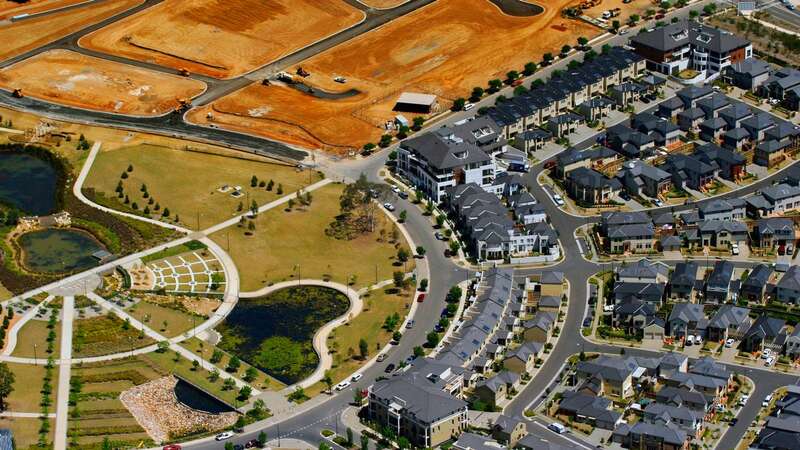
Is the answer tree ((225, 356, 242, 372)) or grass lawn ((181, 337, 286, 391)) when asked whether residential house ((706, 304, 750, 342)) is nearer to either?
grass lawn ((181, 337, 286, 391))

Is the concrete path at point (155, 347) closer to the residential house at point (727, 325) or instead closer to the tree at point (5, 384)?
the tree at point (5, 384)

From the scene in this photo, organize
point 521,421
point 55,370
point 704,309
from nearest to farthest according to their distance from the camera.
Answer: point 521,421 < point 55,370 < point 704,309

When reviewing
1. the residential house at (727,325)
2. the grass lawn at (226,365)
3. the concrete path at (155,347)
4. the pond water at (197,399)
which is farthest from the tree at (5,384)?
the residential house at (727,325)

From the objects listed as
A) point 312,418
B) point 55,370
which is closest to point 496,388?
point 312,418

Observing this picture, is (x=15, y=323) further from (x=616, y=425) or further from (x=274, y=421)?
(x=616, y=425)

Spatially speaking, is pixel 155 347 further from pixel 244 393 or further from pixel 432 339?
pixel 432 339

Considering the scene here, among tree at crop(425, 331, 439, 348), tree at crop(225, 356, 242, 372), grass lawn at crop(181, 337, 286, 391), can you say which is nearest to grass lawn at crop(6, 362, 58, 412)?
grass lawn at crop(181, 337, 286, 391)
